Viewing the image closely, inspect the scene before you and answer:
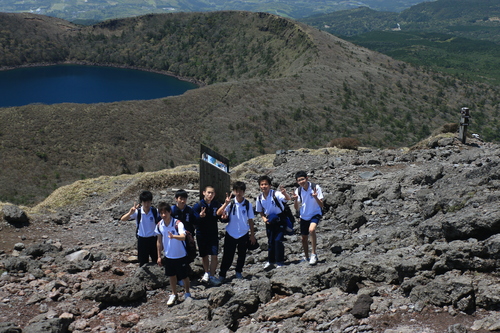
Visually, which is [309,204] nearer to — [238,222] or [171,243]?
[238,222]

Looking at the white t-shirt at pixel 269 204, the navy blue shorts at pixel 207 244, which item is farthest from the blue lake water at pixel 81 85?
the white t-shirt at pixel 269 204

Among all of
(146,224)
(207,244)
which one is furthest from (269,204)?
(146,224)

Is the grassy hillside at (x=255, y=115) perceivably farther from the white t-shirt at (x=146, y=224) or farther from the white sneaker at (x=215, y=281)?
the white sneaker at (x=215, y=281)

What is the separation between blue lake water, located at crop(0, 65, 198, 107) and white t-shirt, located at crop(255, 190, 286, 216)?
74682mm

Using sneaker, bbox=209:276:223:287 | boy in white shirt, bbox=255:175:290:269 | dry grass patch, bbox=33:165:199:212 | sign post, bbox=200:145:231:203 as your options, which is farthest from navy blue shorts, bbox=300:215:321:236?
dry grass patch, bbox=33:165:199:212

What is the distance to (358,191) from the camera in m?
11.0

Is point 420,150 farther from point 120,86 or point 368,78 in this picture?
point 120,86

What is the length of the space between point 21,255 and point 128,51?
11520 centimetres

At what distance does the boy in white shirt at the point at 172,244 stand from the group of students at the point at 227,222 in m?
0.02

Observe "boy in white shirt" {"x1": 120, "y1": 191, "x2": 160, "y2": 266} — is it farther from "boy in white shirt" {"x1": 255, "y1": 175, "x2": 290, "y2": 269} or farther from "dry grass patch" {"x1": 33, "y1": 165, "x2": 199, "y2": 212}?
"dry grass patch" {"x1": 33, "y1": 165, "x2": 199, "y2": 212}

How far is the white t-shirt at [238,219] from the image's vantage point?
7.33 metres

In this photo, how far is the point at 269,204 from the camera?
7637 mm

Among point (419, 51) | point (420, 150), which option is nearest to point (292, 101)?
point (420, 150)

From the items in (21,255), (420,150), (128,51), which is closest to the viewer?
(21,255)
